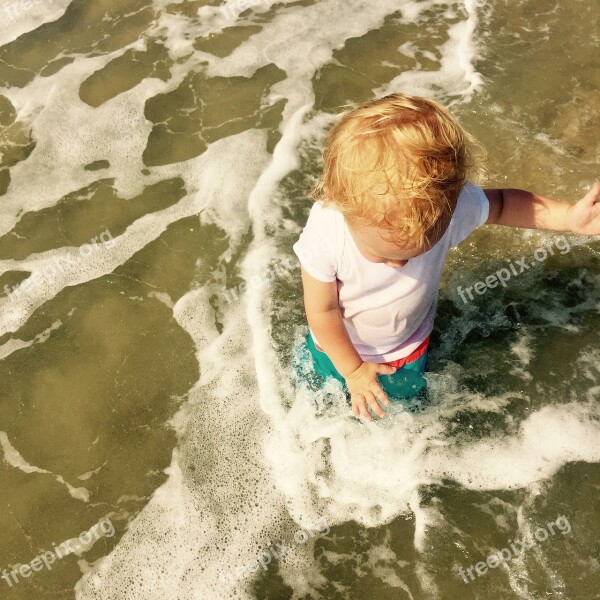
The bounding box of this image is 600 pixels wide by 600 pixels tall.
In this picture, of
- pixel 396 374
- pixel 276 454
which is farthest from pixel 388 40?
pixel 276 454

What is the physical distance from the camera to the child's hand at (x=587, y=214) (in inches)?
104

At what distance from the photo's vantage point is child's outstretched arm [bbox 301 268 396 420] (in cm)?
274

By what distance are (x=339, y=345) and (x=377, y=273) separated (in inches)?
17.2

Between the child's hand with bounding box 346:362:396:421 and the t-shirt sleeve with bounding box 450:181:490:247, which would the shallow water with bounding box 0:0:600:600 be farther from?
the t-shirt sleeve with bounding box 450:181:490:247

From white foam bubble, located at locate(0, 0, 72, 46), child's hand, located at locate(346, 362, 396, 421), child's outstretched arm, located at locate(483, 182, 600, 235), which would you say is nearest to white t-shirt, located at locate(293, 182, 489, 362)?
child's outstretched arm, located at locate(483, 182, 600, 235)

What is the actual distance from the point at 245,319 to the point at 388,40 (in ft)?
11.2

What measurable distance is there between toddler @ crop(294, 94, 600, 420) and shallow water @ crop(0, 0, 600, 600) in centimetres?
62

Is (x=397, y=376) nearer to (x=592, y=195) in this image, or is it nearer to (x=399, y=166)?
(x=592, y=195)

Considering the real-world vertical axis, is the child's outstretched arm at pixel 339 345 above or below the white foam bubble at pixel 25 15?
below

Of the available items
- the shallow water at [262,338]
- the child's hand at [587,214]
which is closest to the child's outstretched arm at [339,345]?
the shallow water at [262,338]

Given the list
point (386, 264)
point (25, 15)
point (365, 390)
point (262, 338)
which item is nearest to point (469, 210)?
point (386, 264)

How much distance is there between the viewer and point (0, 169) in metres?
5.11

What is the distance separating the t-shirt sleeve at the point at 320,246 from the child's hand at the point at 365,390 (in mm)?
531

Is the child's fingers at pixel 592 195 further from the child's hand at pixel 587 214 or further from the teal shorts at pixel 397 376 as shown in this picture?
the teal shorts at pixel 397 376
